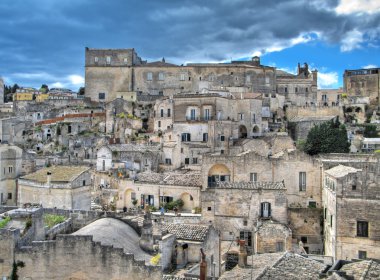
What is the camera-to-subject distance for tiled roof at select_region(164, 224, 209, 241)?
26906mm

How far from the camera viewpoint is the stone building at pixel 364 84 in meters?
90.9

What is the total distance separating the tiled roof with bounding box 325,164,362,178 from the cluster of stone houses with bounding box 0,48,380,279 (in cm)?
19

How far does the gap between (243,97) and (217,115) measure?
6.57 m

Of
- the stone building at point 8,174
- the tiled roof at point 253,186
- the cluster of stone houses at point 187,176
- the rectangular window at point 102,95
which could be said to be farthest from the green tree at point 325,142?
the rectangular window at point 102,95

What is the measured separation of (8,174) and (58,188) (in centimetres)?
917

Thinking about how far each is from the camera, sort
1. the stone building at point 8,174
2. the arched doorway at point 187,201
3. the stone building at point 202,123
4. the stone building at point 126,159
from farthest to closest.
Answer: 1. the stone building at point 202,123
2. the stone building at point 126,159
3. the stone building at point 8,174
4. the arched doorway at point 187,201

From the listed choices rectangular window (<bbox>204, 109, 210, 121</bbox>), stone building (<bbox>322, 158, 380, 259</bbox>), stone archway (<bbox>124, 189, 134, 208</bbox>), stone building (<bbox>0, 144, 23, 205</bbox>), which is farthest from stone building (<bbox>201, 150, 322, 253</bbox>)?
rectangular window (<bbox>204, 109, 210, 121</bbox>)

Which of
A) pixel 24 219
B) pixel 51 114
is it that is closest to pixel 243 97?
pixel 51 114

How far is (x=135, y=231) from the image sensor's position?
25.0 metres

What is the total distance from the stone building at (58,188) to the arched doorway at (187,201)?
25.9 ft

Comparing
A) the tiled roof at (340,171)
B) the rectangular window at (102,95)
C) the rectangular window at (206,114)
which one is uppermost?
the rectangular window at (102,95)

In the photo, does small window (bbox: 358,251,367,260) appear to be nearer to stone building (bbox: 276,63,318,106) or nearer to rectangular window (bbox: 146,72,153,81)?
stone building (bbox: 276,63,318,106)

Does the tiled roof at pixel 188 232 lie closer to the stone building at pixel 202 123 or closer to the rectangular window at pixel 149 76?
the stone building at pixel 202 123

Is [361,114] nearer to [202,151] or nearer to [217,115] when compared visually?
[217,115]
